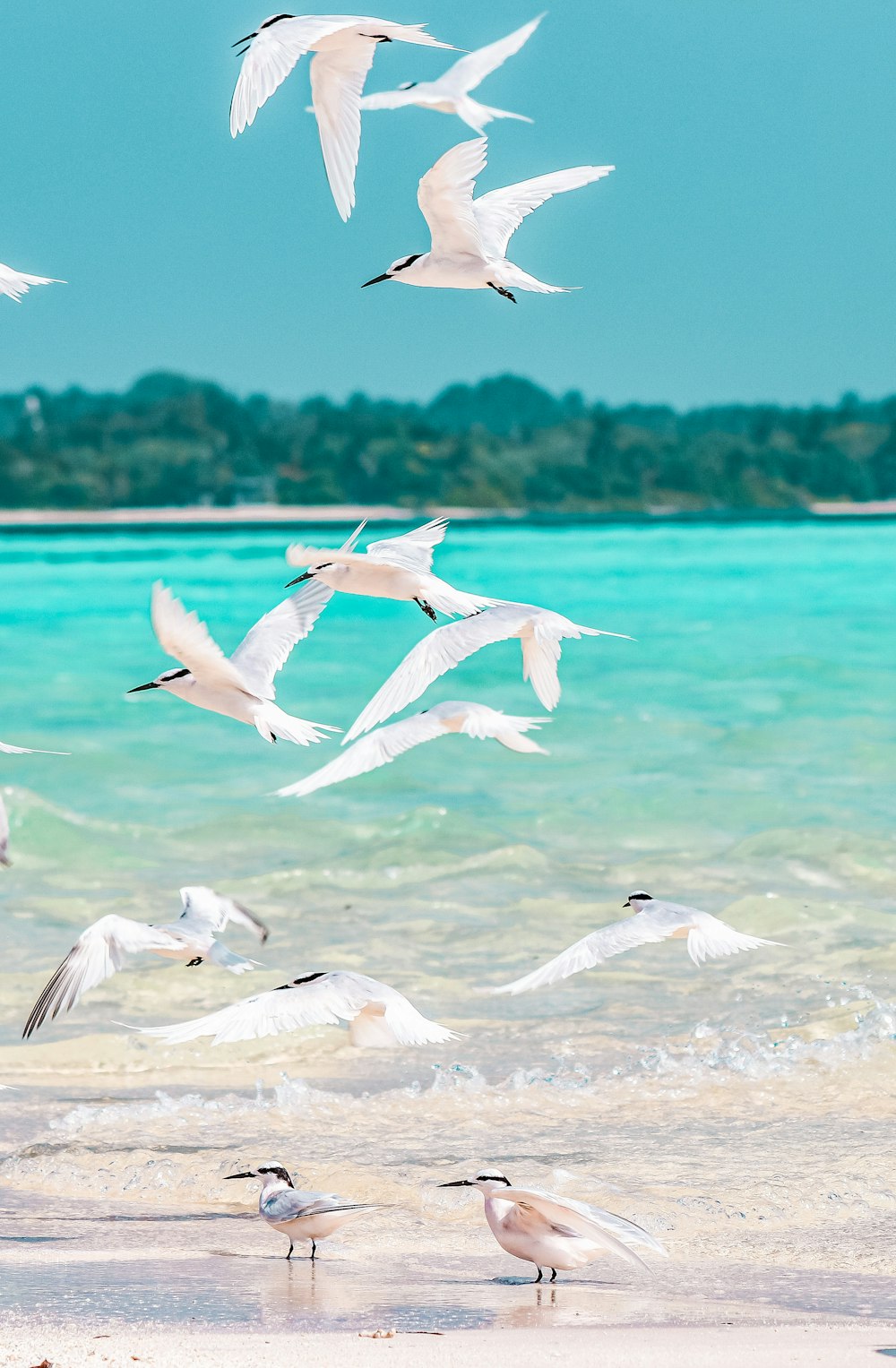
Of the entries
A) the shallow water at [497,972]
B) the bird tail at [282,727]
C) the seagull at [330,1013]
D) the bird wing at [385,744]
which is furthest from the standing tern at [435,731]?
the shallow water at [497,972]

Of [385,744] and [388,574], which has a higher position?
[388,574]

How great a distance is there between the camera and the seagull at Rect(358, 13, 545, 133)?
619cm

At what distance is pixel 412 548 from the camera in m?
5.55

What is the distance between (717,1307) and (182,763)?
41.2ft

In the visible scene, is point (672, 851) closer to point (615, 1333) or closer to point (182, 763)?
point (182, 763)

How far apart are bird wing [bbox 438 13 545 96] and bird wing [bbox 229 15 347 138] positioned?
2.78 ft

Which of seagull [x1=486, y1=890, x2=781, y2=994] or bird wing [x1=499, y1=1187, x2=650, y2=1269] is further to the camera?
seagull [x1=486, y1=890, x2=781, y2=994]

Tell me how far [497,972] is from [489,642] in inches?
167

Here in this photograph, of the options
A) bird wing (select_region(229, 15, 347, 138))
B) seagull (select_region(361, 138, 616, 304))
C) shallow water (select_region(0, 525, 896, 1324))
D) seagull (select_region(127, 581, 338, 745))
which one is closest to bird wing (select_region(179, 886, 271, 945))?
seagull (select_region(127, 581, 338, 745))

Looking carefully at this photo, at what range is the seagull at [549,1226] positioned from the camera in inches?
191

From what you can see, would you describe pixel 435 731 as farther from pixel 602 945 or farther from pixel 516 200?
pixel 516 200

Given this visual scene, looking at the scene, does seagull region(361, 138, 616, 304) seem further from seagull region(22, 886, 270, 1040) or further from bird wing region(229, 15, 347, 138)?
seagull region(22, 886, 270, 1040)

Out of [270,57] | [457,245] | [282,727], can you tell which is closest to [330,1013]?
[282,727]

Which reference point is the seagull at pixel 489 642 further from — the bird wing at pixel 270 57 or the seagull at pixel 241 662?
the bird wing at pixel 270 57
